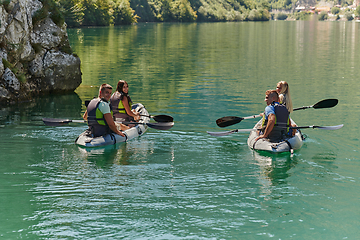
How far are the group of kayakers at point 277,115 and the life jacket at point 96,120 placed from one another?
4060mm

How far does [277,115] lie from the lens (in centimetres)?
970

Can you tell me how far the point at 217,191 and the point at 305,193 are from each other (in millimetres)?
1712

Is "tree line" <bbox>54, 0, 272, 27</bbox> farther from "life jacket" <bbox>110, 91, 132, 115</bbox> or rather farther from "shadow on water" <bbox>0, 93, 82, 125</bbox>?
"life jacket" <bbox>110, 91, 132, 115</bbox>

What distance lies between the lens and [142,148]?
412 inches

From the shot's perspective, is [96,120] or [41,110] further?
[41,110]

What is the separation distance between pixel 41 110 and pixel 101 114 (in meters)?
5.70

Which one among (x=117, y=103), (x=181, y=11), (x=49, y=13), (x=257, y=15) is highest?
(x=257, y=15)

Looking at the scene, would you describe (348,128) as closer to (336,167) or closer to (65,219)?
(336,167)

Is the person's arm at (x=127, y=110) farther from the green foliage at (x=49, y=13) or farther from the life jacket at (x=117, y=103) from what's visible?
the green foliage at (x=49, y=13)

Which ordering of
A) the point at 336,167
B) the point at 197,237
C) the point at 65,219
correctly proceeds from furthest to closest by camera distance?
the point at 336,167 → the point at 65,219 → the point at 197,237

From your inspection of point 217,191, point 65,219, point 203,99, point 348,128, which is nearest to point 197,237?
point 217,191

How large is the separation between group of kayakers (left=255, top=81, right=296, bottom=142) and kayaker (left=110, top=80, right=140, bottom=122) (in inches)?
158

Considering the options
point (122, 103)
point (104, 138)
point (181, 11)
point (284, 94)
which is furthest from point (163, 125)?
point (181, 11)

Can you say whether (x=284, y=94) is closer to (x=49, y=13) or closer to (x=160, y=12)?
(x=49, y=13)
